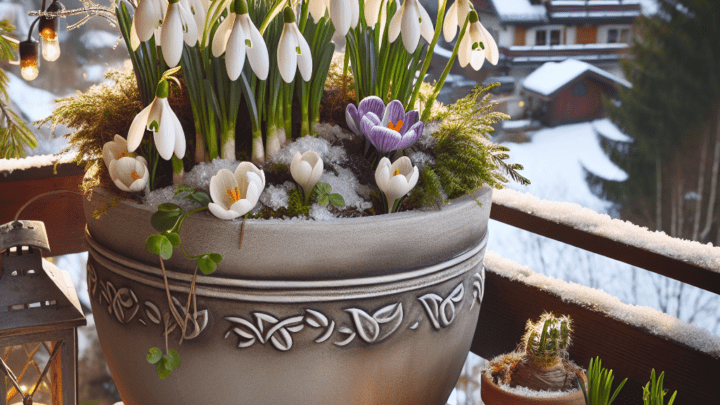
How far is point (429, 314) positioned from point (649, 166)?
651 cm

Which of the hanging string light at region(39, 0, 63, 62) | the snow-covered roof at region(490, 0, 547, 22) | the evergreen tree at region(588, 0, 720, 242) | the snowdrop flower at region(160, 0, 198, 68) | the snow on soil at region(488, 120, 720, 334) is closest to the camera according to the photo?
the snowdrop flower at region(160, 0, 198, 68)

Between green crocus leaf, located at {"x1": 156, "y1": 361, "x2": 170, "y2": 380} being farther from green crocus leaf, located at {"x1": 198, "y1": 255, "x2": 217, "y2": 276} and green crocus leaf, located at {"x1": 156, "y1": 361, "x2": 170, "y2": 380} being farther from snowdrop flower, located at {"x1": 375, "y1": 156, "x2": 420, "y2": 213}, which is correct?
snowdrop flower, located at {"x1": 375, "y1": 156, "x2": 420, "y2": 213}

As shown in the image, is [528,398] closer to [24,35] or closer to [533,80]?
[24,35]

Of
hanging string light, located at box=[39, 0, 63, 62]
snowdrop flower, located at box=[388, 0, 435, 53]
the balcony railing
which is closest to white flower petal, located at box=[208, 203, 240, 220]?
snowdrop flower, located at box=[388, 0, 435, 53]

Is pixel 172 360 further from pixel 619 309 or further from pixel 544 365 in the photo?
pixel 619 309

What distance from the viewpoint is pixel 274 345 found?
1.73 feet

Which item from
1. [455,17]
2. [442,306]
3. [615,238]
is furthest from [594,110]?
[442,306]

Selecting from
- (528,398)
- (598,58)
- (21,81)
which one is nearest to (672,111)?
(598,58)

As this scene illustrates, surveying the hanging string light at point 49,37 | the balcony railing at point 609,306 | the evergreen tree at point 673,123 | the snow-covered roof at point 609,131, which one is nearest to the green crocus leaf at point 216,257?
the balcony railing at point 609,306

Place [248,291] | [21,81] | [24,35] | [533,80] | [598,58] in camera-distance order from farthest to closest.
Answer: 1. [598,58]
2. [533,80]
3. [21,81]
4. [24,35]
5. [248,291]

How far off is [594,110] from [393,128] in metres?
5.03

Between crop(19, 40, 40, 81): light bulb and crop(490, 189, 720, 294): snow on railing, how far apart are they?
1374 millimetres

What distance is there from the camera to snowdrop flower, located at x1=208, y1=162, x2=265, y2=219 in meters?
0.51

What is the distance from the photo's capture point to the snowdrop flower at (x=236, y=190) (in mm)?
507
